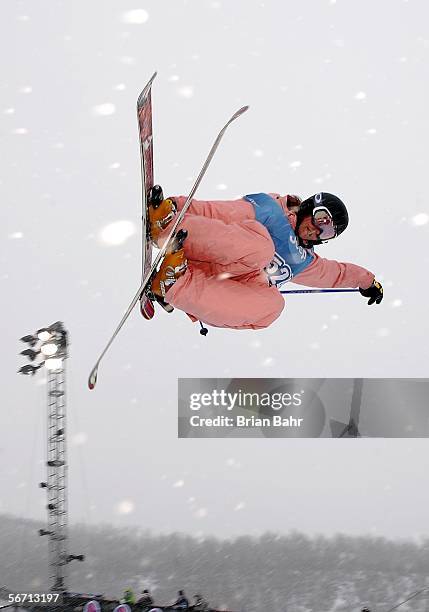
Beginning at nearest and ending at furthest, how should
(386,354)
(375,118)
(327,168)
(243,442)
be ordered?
(327,168)
(375,118)
(386,354)
(243,442)

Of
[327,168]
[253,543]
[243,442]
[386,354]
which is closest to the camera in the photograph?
[327,168]

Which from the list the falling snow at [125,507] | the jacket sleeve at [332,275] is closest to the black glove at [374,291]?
the jacket sleeve at [332,275]

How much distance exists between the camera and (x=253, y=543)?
6.23 metres

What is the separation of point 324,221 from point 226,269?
1.57ft

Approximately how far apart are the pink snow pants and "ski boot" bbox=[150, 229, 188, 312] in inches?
1.2

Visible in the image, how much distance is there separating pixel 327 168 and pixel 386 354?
1.85 meters

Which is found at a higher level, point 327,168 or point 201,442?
point 327,168

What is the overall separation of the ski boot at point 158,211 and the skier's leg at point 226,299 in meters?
0.23

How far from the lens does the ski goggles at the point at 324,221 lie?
2539 millimetres

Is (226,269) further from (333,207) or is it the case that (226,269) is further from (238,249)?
(333,207)

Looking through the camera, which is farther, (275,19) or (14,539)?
(14,539)

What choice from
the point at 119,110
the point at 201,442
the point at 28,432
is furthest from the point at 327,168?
the point at 28,432

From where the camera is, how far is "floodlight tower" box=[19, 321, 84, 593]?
508 centimetres

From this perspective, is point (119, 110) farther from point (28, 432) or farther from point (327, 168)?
point (28, 432)
